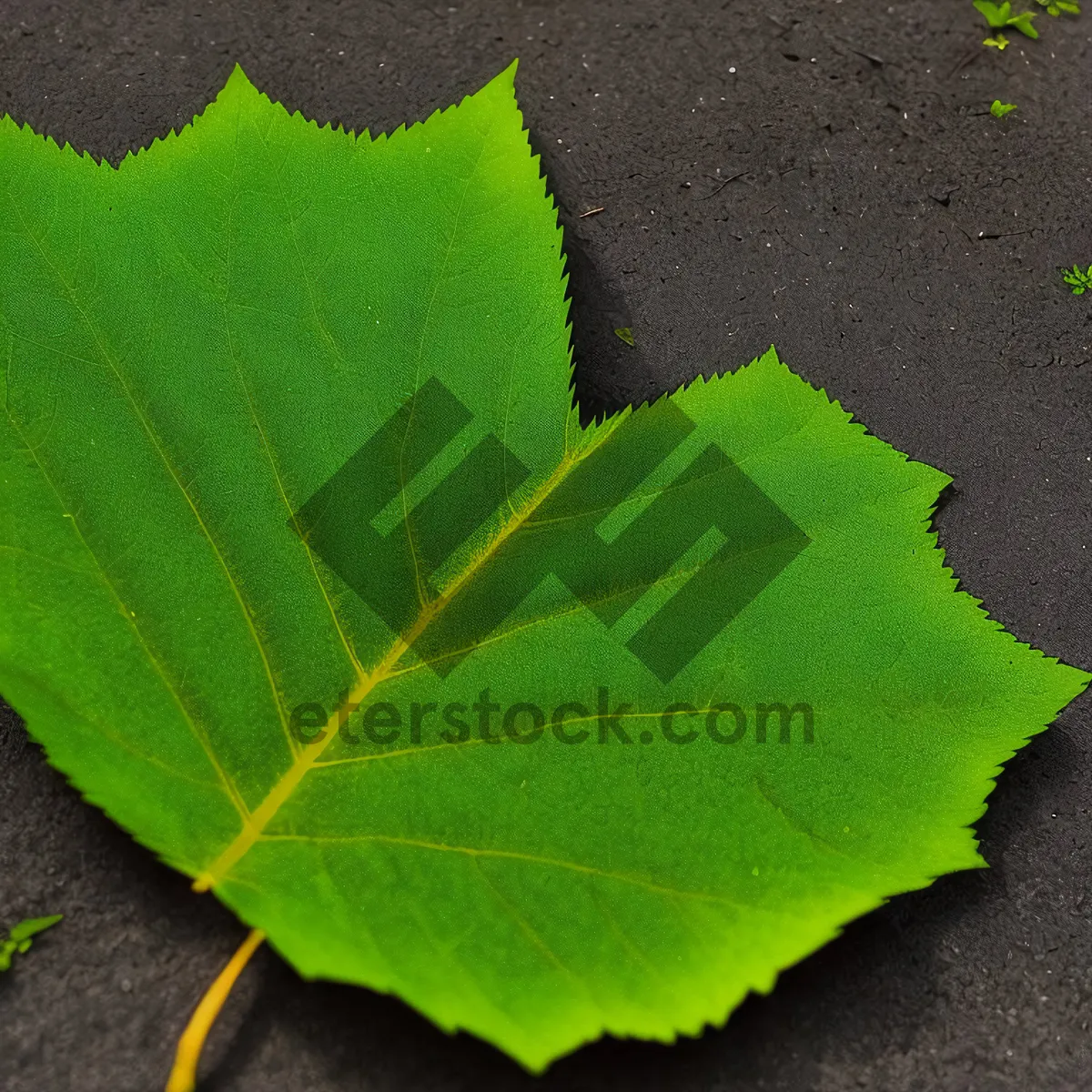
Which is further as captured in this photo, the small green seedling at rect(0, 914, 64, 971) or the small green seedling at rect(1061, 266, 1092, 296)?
the small green seedling at rect(1061, 266, 1092, 296)

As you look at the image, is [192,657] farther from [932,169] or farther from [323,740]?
[932,169]

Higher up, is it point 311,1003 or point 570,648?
point 570,648

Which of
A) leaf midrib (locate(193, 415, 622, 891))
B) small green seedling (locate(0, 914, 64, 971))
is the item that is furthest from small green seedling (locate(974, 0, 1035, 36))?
small green seedling (locate(0, 914, 64, 971))

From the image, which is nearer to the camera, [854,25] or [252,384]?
[252,384]

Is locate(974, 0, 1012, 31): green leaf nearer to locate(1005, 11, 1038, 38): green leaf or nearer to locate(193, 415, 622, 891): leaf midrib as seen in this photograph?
locate(1005, 11, 1038, 38): green leaf

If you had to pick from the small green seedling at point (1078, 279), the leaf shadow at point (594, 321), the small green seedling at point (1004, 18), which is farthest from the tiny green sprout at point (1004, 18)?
the leaf shadow at point (594, 321)

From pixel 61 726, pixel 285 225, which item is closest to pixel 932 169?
pixel 285 225

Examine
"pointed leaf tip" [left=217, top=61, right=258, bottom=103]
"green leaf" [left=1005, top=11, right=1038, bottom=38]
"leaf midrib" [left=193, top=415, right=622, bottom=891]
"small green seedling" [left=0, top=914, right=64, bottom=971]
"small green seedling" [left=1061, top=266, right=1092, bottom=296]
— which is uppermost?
"pointed leaf tip" [left=217, top=61, right=258, bottom=103]
